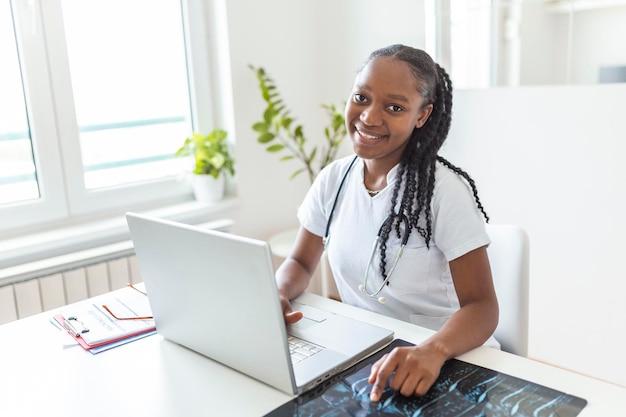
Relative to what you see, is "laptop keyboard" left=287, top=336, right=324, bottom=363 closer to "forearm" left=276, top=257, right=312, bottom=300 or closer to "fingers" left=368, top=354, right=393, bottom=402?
"fingers" left=368, top=354, right=393, bottom=402

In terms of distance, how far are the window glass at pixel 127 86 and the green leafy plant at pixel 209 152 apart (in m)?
0.11

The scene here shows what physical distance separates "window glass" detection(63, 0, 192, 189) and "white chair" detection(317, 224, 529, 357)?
168 cm

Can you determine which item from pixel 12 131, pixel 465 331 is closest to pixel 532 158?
pixel 465 331

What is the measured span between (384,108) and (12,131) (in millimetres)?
1545

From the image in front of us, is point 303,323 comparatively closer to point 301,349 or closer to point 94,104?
point 301,349

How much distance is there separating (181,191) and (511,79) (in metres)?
1.44

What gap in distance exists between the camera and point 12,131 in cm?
227

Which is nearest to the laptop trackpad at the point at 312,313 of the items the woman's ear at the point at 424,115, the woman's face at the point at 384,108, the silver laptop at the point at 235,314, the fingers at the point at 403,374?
the silver laptop at the point at 235,314

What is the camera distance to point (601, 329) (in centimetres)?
218

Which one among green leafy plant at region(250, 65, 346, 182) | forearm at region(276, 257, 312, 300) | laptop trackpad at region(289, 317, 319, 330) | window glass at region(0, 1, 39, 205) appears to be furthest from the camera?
green leafy plant at region(250, 65, 346, 182)

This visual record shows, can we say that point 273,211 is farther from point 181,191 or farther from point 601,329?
point 601,329

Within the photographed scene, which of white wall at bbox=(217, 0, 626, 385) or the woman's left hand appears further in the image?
white wall at bbox=(217, 0, 626, 385)

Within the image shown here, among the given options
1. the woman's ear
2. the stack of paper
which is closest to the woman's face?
the woman's ear

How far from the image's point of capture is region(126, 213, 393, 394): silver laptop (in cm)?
95
